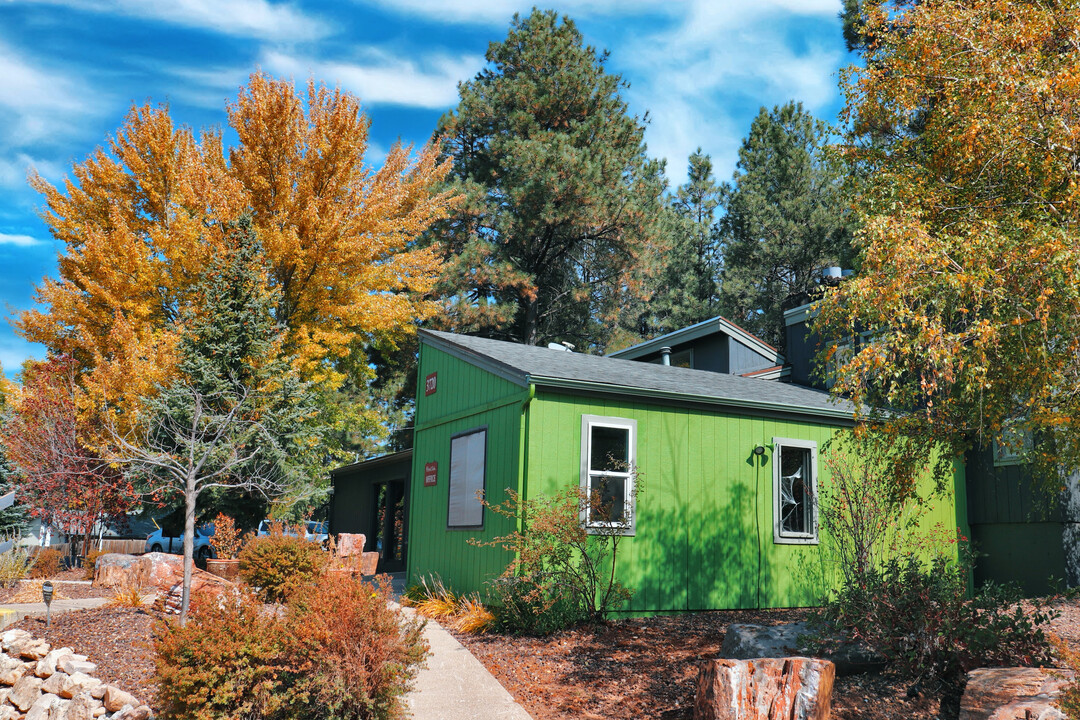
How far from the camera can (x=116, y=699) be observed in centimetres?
652

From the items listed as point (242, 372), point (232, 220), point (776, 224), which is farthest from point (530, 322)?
point (242, 372)

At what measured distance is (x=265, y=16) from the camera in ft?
33.2

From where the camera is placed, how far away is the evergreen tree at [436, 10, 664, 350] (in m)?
22.7

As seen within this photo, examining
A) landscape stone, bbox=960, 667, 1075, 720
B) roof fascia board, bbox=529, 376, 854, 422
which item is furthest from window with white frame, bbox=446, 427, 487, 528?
landscape stone, bbox=960, 667, 1075, 720

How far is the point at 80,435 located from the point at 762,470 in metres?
12.2

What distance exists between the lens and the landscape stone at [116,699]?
6.48 m

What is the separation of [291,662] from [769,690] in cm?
318

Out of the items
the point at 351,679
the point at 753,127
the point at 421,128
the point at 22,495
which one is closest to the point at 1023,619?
the point at 351,679

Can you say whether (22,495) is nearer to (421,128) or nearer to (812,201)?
(421,128)

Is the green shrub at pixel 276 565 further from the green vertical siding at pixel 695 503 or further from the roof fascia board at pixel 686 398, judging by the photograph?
the roof fascia board at pixel 686 398

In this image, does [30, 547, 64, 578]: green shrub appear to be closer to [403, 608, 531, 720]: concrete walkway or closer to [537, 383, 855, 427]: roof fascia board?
[403, 608, 531, 720]: concrete walkway

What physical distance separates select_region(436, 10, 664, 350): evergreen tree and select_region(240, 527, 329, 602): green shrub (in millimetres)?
12882

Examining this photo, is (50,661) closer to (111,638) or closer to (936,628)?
(111,638)

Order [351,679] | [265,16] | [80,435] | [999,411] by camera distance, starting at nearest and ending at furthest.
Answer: [351,679], [999,411], [265,16], [80,435]
